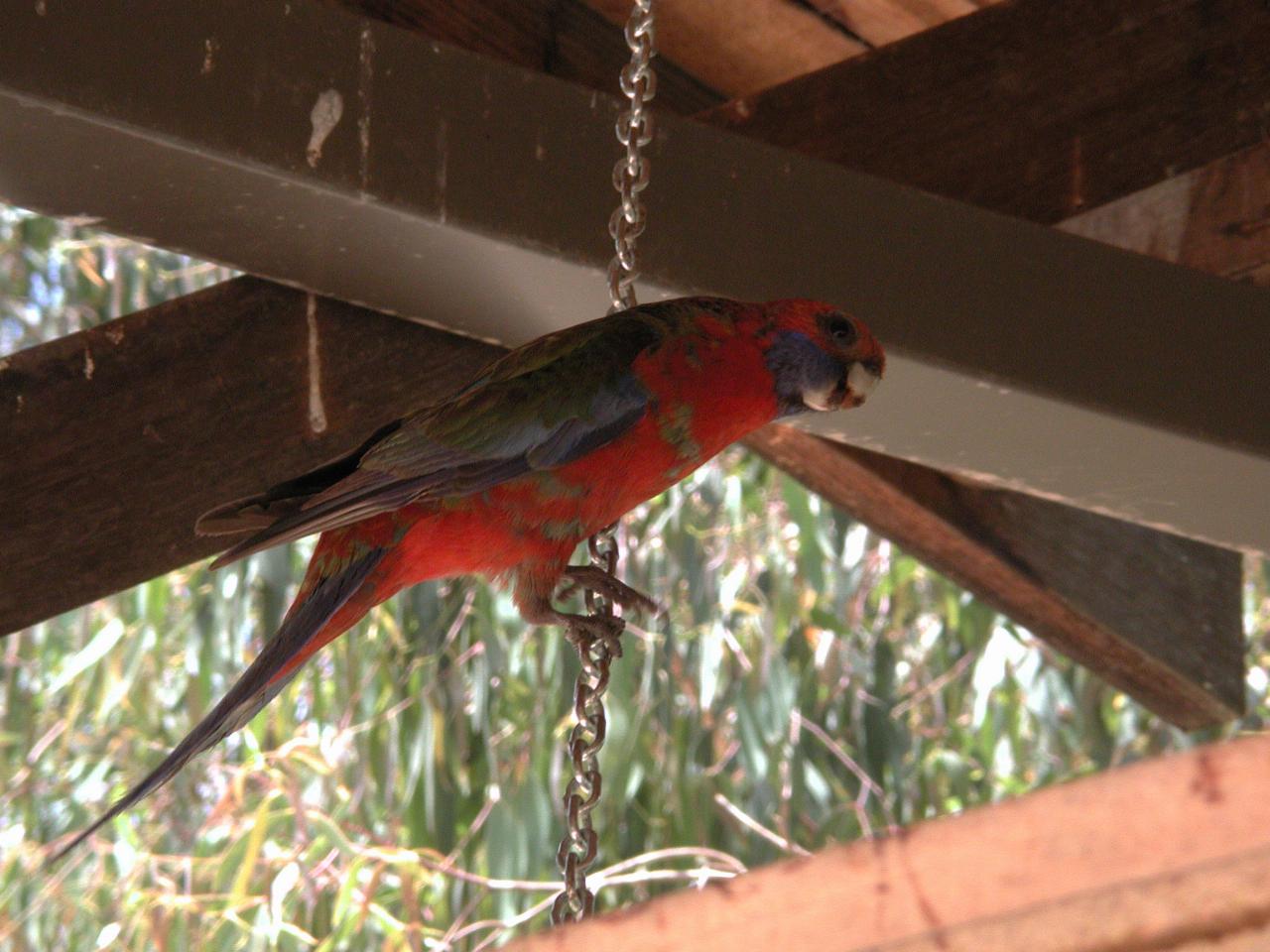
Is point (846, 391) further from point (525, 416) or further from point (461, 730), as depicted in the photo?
point (461, 730)

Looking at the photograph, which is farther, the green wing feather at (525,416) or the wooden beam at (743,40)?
the wooden beam at (743,40)

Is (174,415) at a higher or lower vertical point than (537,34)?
lower

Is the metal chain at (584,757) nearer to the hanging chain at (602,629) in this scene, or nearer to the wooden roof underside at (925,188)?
the hanging chain at (602,629)

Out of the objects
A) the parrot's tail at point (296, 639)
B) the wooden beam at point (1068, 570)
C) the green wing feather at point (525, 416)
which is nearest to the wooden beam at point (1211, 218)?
the wooden beam at point (1068, 570)

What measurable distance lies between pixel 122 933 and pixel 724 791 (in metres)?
1.35

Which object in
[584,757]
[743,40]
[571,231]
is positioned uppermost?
[743,40]

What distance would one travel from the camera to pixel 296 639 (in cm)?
161

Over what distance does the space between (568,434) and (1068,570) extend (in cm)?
88

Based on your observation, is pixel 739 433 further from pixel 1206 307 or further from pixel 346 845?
pixel 346 845

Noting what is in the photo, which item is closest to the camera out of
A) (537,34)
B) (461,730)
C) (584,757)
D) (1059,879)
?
(1059,879)

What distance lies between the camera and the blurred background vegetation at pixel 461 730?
346cm

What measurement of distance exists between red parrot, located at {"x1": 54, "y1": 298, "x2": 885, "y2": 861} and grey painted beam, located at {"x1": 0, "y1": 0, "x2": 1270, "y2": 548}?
7 centimetres

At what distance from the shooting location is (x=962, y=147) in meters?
2.06

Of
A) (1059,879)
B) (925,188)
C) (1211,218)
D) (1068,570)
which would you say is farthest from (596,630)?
(1059,879)
